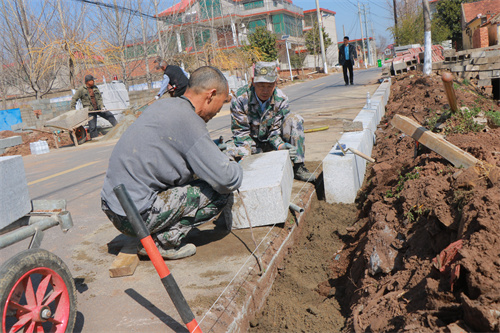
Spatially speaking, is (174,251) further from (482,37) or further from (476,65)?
(482,37)

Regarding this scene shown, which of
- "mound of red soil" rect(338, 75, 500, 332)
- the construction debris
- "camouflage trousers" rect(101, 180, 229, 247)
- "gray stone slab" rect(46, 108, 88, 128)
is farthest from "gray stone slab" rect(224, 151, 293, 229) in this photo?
the construction debris

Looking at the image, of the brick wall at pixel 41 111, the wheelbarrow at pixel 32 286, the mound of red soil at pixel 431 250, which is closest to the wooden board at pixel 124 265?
the wheelbarrow at pixel 32 286

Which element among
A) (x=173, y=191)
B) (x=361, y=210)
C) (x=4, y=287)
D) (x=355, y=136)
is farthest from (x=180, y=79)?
(x=4, y=287)

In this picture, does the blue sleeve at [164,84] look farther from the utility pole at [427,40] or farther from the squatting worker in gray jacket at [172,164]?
the utility pole at [427,40]

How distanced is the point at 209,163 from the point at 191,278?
2.82 ft

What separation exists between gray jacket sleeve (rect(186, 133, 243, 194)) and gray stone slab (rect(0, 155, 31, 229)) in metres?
1.07

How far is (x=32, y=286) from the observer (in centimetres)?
236

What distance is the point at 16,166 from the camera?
2564mm

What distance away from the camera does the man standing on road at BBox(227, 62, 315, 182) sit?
16.9 ft

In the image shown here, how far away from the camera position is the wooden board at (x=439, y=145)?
3.55 meters

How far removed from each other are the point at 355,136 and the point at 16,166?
4571 millimetres

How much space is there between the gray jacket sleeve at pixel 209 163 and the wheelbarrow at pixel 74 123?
34.4 ft

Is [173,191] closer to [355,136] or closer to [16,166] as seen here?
[16,166]

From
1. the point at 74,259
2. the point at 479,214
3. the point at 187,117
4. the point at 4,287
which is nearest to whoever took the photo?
the point at 4,287
